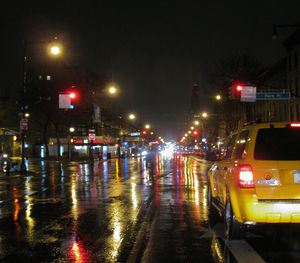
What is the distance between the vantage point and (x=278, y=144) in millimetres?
6695

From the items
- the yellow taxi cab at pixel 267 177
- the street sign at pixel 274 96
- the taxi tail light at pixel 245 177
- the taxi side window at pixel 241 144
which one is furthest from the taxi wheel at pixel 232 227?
the street sign at pixel 274 96

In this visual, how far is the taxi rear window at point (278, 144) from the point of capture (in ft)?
21.6

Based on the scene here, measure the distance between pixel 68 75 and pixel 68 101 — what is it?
89.5ft

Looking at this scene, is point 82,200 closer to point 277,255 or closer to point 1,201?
point 1,201

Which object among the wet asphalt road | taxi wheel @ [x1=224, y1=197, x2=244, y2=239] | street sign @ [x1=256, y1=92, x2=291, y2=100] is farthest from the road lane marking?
street sign @ [x1=256, y1=92, x2=291, y2=100]

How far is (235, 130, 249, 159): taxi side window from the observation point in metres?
7.12

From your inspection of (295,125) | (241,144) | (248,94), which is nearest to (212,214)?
(241,144)

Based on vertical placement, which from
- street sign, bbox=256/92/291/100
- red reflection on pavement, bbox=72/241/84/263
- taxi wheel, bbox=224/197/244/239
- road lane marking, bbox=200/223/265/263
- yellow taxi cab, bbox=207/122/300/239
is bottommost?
road lane marking, bbox=200/223/265/263

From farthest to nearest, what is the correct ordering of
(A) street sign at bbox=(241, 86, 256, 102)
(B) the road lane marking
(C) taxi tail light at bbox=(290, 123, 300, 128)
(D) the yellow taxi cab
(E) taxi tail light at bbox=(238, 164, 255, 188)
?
(A) street sign at bbox=(241, 86, 256, 102), (C) taxi tail light at bbox=(290, 123, 300, 128), (E) taxi tail light at bbox=(238, 164, 255, 188), (D) the yellow taxi cab, (B) the road lane marking

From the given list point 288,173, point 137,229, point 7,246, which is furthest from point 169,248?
point 7,246

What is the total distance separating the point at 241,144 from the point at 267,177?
3.43 ft

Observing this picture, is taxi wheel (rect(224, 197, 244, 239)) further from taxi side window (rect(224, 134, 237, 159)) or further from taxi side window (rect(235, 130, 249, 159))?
taxi side window (rect(224, 134, 237, 159))

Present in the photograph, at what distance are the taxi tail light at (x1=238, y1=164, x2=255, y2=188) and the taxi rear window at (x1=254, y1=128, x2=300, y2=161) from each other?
0.24 m

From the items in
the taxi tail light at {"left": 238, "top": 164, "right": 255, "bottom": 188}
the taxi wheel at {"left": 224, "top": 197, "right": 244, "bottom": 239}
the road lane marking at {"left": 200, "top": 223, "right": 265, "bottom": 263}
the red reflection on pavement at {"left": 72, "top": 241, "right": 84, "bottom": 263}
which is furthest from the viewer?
the taxi wheel at {"left": 224, "top": 197, "right": 244, "bottom": 239}
